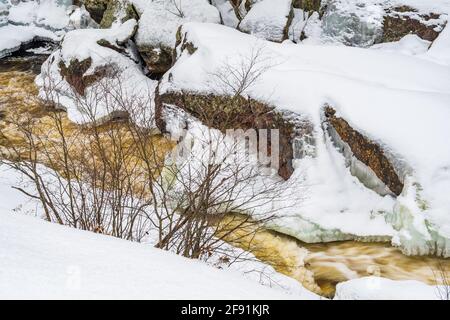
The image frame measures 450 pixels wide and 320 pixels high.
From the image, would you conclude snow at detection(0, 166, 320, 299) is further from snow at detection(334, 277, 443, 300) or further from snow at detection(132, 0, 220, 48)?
snow at detection(132, 0, 220, 48)

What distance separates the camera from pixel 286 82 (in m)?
9.02

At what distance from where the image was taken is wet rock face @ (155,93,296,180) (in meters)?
8.68

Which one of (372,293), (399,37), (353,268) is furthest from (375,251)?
(399,37)

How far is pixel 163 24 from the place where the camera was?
47.6 ft

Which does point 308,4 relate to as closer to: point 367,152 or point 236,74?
point 236,74

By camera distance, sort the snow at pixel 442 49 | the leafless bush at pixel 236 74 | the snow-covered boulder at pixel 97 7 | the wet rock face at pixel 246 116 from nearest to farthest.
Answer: the wet rock face at pixel 246 116, the leafless bush at pixel 236 74, the snow at pixel 442 49, the snow-covered boulder at pixel 97 7

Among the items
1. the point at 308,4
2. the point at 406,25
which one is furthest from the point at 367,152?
the point at 308,4

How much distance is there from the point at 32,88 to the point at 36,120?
3.26m

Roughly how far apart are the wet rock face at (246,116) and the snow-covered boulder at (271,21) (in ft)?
16.3

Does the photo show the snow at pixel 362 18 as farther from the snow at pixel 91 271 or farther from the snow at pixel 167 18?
the snow at pixel 91 271

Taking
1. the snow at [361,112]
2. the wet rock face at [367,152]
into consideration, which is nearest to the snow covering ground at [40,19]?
the snow at [361,112]

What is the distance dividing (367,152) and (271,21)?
7.49 m

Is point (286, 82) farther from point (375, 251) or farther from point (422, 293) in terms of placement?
point (422, 293)

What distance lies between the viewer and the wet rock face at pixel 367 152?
7488mm
